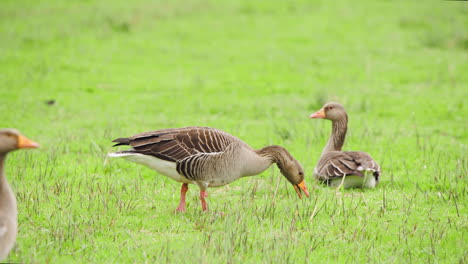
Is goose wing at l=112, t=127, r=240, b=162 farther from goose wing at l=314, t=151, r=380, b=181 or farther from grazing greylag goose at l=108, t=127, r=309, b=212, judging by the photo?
goose wing at l=314, t=151, r=380, b=181

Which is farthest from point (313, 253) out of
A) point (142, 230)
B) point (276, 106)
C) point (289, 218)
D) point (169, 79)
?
point (169, 79)

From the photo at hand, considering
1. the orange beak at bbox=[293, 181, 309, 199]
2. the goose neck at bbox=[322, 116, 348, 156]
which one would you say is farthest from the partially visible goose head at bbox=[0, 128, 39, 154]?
the goose neck at bbox=[322, 116, 348, 156]

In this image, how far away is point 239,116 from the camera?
13219mm

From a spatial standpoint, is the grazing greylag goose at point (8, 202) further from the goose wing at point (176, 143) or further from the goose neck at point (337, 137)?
the goose neck at point (337, 137)

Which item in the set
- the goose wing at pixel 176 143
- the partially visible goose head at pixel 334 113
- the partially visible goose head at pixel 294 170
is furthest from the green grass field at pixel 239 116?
the partially visible goose head at pixel 334 113

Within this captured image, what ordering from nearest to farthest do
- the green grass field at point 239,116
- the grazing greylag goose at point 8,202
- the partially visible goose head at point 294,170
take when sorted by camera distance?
the grazing greylag goose at point 8,202 < the green grass field at point 239,116 < the partially visible goose head at point 294,170

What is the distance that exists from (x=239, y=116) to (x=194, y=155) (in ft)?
20.7

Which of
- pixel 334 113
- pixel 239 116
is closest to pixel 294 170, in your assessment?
pixel 334 113

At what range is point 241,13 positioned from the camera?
2461 centimetres

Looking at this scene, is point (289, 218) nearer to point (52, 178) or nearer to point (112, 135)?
point (52, 178)

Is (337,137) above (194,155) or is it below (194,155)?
below

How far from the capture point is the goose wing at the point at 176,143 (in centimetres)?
698

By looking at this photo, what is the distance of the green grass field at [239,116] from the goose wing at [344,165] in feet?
1.02

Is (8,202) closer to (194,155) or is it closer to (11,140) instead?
(11,140)
